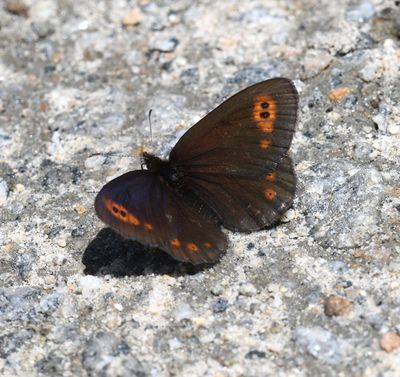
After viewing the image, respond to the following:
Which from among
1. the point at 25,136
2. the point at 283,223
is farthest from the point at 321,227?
the point at 25,136

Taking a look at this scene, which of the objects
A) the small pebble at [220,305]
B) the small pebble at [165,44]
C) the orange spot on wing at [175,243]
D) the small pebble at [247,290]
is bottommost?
the small pebble at [220,305]

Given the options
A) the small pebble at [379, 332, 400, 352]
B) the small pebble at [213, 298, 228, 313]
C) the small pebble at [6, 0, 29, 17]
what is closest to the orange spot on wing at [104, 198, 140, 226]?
the small pebble at [213, 298, 228, 313]

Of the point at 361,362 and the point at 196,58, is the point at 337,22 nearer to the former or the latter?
the point at 196,58

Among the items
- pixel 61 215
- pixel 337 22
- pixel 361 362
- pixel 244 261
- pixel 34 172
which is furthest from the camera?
pixel 337 22

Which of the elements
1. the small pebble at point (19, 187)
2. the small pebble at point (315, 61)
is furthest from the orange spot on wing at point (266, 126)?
the small pebble at point (19, 187)

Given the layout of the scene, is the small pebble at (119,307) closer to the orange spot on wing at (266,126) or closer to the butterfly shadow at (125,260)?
the butterfly shadow at (125,260)

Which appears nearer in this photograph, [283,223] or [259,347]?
[259,347]
